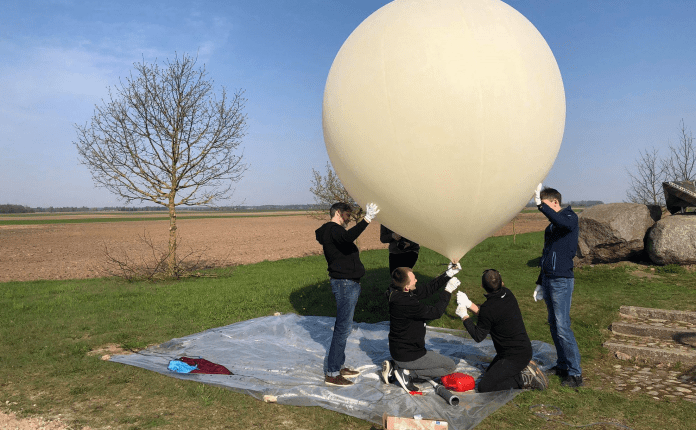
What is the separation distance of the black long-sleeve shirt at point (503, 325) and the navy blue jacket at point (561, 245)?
721 millimetres

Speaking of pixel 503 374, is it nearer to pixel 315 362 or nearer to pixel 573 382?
pixel 573 382

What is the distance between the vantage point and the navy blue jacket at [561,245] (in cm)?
465

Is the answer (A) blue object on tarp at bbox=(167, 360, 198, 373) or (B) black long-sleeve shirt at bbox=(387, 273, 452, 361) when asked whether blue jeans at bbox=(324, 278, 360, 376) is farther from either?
(A) blue object on tarp at bbox=(167, 360, 198, 373)

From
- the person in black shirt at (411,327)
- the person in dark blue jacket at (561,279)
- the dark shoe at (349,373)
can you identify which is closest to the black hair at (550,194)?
the person in dark blue jacket at (561,279)

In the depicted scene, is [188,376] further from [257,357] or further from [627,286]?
[627,286]

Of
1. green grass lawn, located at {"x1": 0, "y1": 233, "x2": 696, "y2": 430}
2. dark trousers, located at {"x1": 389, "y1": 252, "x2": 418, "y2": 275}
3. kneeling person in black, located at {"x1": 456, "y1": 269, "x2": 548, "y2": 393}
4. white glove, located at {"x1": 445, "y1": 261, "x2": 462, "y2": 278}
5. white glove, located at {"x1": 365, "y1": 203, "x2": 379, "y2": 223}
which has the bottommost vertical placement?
green grass lawn, located at {"x1": 0, "y1": 233, "x2": 696, "y2": 430}

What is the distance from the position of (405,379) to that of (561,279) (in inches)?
83.2

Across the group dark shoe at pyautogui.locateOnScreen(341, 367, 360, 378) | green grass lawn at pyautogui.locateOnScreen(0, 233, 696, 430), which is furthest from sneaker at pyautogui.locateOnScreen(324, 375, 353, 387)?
green grass lawn at pyautogui.locateOnScreen(0, 233, 696, 430)

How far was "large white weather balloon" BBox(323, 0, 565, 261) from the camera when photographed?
321 cm

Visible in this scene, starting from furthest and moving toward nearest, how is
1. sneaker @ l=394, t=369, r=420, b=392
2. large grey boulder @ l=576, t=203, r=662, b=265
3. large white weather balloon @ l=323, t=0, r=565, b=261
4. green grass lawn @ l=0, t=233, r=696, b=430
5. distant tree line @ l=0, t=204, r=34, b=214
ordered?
distant tree line @ l=0, t=204, r=34, b=214
large grey boulder @ l=576, t=203, r=662, b=265
sneaker @ l=394, t=369, r=420, b=392
green grass lawn @ l=0, t=233, r=696, b=430
large white weather balloon @ l=323, t=0, r=565, b=261

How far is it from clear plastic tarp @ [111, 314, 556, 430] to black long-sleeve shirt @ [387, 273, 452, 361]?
43 cm

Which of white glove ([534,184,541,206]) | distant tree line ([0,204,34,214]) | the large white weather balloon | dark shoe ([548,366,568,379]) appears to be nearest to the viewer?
the large white weather balloon

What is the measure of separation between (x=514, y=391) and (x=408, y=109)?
3.19 metres

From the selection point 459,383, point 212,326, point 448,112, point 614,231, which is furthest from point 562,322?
point 614,231
